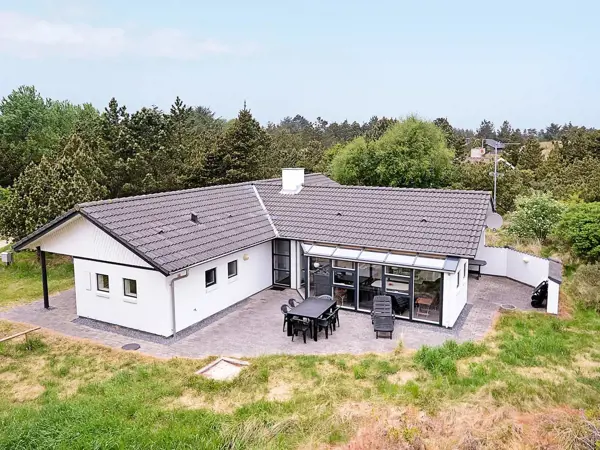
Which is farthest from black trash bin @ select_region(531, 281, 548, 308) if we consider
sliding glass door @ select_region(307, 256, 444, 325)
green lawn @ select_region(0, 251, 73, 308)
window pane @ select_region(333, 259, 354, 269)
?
green lawn @ select_region(0, 251, 73, 308)

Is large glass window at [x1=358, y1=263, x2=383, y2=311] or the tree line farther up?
the tree line

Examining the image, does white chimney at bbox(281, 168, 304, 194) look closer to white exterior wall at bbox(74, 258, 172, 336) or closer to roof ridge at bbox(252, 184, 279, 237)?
roof ridge at bbox(252, 184, 279, 237)

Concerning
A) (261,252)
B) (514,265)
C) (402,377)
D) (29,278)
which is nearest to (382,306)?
(402,377)

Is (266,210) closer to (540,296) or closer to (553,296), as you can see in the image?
(540,296)

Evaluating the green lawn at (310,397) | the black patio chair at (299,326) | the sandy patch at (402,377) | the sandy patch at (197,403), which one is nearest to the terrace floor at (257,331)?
the black patio chair at (299,326)

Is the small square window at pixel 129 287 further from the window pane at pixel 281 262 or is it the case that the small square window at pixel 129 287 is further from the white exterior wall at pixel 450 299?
the white exterior wall at pixel 450 299

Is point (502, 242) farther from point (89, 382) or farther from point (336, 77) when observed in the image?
point (336, 77)

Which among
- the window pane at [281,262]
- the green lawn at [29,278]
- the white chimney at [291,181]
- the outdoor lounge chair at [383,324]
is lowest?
the green lawn at [29,278]
